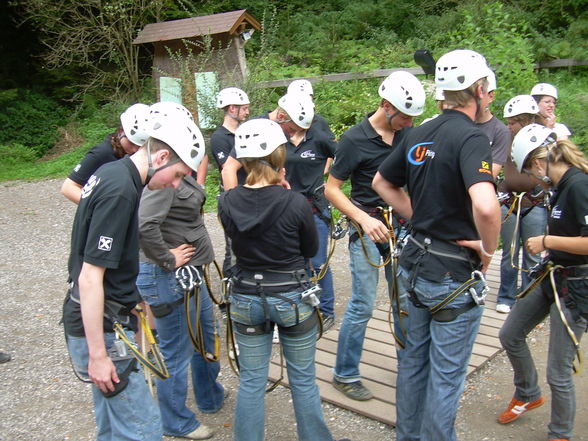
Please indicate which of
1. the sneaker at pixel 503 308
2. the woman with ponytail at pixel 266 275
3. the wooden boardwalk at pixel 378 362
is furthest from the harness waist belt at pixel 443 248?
the sneaker at pixel 503 308

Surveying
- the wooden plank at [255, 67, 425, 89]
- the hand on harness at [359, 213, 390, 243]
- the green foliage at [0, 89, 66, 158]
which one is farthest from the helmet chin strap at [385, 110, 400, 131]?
the green foliage at [0, 89, 66, 158]

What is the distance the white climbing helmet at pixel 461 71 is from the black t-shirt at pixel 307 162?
2557 mm

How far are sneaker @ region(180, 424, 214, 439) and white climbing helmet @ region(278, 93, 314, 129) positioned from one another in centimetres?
266

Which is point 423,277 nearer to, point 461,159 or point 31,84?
point 461,159

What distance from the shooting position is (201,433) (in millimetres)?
3977

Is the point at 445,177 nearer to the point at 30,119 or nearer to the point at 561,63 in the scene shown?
the point at 561,63

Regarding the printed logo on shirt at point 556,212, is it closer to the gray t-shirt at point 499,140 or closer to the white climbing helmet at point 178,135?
the gray t-shirt at point 499,140

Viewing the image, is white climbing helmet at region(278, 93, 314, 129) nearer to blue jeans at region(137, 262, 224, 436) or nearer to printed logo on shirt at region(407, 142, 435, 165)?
blue jeans at region(137, 262, 224, 436)

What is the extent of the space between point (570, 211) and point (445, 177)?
0.98 m

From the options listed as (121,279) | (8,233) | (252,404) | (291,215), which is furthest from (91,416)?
(8,233)

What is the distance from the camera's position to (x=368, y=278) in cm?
416

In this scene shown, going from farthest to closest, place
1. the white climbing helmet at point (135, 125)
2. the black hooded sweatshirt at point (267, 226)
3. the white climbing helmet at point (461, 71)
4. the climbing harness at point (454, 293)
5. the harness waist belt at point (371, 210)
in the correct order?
the harness waist belt at point (371, 210)
the white climbing helmet at point (135, 125)
the black hooded sweatshirt at point (267, 226)
the climbing harness at point (454, 293)
the white climbing helmet at point (461, 71)

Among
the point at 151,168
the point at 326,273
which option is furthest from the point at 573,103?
the point at 151,168

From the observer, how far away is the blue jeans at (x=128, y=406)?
276 centimetres
